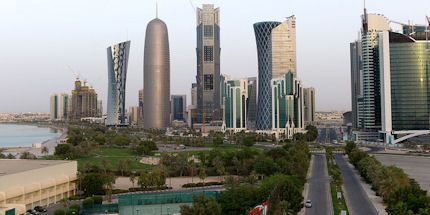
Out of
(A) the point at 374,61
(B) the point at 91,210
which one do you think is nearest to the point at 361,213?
(B) the point at 91,210

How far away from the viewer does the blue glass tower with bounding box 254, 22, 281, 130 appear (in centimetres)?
15262

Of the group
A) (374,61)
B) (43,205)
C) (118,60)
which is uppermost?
(118,60)

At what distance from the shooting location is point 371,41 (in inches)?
4783

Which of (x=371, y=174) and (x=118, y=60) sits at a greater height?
(x=118, y=60)

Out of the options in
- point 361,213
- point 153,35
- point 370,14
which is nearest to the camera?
point 361,213

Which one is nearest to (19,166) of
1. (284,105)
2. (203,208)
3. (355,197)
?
(203,208)

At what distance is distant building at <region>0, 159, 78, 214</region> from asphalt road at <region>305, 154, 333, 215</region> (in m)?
27.8

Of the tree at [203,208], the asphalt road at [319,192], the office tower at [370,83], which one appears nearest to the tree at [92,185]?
the tree at [203,208]

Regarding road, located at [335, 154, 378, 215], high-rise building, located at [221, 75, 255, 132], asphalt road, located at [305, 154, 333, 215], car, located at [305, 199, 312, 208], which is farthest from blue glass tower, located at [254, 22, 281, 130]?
car, located at [305, 199, 312, 208]

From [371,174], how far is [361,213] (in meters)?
13.7

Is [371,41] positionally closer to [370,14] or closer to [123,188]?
[370,14]

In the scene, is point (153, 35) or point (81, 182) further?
point (153, 35)

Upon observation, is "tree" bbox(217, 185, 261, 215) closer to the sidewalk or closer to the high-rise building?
the sidewalk

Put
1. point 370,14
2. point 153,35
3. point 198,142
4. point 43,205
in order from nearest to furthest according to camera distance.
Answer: point 43,205 → point 198,142 → point 370,14 → point 153,35
